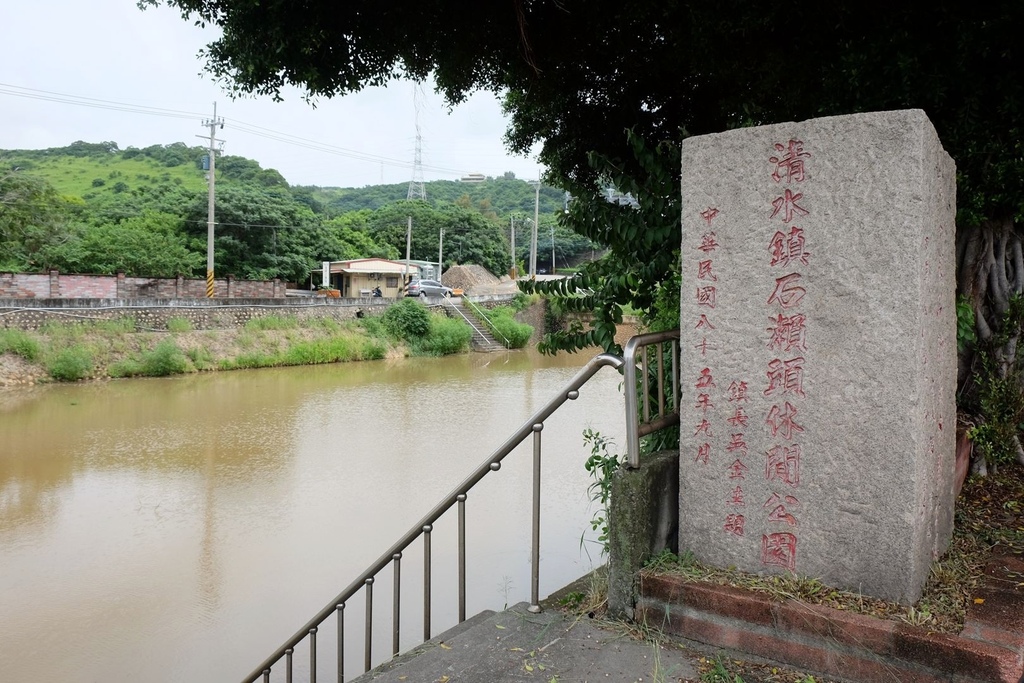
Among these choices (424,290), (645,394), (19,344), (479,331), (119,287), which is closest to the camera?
(645,394)

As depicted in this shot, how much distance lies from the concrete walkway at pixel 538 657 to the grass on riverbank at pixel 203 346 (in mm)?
14620

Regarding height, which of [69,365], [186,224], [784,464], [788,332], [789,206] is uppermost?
[186,224]

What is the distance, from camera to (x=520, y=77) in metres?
4.89

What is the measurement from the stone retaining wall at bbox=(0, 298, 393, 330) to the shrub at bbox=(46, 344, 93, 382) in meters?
0.93

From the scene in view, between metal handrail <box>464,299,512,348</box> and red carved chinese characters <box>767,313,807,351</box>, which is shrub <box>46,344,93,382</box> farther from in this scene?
red carved chinese characters <box>767,313,807,351</box>

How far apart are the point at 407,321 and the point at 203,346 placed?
603 cm

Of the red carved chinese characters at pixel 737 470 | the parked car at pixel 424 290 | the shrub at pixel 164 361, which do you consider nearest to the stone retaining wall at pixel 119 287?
the shrub at pixel 164 361

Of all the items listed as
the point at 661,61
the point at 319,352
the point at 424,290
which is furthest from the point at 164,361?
the point at 661,61

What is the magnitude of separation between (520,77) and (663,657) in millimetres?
3860

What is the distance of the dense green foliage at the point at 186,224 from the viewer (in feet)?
66.6

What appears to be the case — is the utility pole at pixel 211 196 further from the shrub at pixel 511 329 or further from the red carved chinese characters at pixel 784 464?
the red carved chinese characters at pixel 784 464

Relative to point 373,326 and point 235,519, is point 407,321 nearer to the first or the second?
point 373,326

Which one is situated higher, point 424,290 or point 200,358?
point 424,290

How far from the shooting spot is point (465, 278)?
36.7 m
